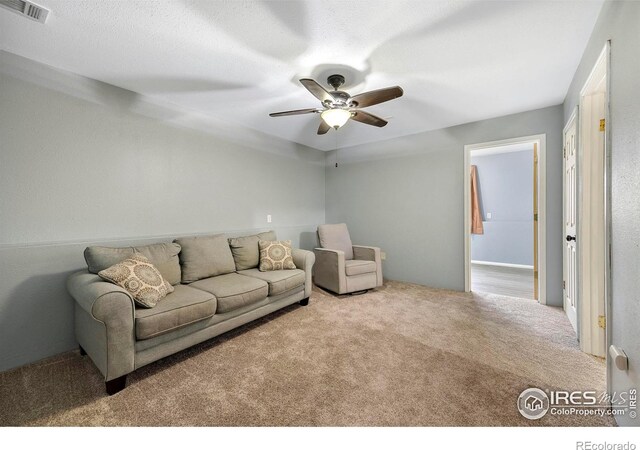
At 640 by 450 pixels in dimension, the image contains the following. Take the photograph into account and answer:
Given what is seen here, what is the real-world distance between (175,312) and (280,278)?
1053 millimetres

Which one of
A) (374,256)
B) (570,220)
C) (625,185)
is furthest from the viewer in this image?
(374,256)

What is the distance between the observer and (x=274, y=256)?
3.07m

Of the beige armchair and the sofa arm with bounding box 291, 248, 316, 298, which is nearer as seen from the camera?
the sofa arm with bounding box 291, 248, 316, 298

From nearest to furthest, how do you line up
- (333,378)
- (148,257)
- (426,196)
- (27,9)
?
1. (27,9)
2. (333,378)
3. (148,257)
4. (426,196)

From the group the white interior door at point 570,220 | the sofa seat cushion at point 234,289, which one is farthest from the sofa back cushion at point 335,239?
the white interior door at point 570,220

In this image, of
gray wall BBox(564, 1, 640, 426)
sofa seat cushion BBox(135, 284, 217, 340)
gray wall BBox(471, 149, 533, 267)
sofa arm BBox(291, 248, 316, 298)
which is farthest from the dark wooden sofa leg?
gray wall BBox(471, 149, 533, 267)

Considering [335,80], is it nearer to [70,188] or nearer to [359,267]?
[359,267]

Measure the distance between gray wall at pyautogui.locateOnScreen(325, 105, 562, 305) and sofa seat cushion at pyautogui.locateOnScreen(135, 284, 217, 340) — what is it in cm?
301

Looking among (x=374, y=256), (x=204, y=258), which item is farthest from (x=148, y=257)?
(x=374, y=256)

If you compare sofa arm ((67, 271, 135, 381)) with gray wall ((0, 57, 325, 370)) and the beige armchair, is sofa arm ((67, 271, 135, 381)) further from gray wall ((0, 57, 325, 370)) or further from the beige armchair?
the beige armchair

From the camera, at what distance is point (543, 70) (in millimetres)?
2258

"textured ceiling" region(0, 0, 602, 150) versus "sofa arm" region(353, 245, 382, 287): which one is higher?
"textured ceiling" region(0, 0, 602, 150)

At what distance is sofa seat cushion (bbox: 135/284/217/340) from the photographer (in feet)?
5.63
